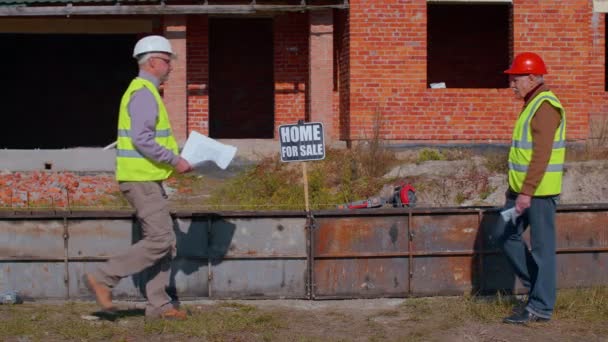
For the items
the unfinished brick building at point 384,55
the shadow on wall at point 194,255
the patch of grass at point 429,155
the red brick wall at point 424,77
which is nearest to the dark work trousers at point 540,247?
the shadow on wall at point 194,255

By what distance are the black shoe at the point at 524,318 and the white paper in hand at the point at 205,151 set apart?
2551 millimetres

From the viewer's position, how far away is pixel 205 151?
7.64m

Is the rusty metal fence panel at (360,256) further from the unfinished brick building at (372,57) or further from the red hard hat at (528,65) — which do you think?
the unfinished brick building at (372,57)

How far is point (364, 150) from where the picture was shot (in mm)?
16031

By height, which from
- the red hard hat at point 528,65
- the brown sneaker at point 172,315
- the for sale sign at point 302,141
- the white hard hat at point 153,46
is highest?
the white hard hat at point 153,46

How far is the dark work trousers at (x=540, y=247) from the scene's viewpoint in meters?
7.48

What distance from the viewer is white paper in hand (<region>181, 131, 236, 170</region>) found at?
24.9 feet

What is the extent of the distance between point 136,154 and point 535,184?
306 cm

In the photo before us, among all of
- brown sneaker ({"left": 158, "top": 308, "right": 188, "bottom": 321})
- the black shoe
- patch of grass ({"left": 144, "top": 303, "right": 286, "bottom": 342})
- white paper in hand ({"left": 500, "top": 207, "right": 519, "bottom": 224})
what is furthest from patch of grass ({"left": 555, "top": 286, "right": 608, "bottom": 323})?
brown sneaker ({"left": 158, "top": 308, "right": 188, "bottom": 321})

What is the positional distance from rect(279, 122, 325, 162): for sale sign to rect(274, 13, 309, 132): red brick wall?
886 centimetres

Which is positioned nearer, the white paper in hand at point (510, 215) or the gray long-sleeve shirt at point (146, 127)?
the gray long-sleeve shirt at point (146, 127)

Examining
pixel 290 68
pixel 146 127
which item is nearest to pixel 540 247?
pixel 146 127

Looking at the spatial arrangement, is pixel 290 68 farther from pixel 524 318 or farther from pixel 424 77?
pixel 524 318

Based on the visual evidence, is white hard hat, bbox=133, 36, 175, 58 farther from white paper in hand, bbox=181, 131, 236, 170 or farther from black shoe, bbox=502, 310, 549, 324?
black shoe, bbox=502, 310, 549, 324
